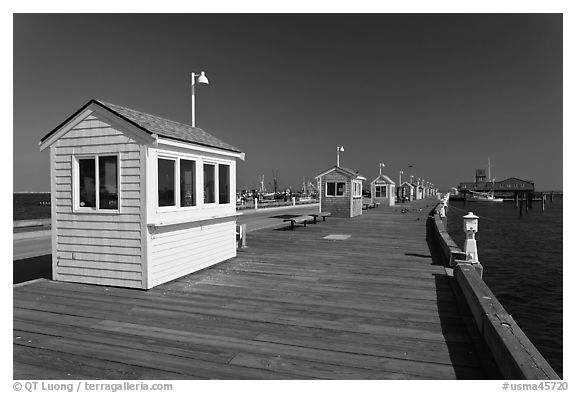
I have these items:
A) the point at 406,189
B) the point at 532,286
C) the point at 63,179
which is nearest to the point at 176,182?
the point at 63,179

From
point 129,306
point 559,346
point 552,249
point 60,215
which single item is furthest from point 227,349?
point 552,249

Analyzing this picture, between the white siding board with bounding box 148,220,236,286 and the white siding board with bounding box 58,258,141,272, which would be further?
the white siding board with bounding box 148,220,236,286

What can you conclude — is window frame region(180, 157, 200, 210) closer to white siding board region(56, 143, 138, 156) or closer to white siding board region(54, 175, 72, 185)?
white siding board region(56, 143, 138, 156)

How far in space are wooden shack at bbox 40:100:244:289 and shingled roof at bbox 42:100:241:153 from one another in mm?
30

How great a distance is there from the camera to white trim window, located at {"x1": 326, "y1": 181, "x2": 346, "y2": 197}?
24.2 metres

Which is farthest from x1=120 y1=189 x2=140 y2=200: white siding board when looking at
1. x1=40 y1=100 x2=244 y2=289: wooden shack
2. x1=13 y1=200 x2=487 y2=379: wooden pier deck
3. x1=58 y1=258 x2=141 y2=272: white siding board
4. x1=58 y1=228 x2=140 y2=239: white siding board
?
x1=13 y1=200 x2=487 y2=379: wooden pier deck

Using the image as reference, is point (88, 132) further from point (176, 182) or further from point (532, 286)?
point (532, 286)

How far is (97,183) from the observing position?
699 centimetres

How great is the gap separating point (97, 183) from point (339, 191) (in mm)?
18751

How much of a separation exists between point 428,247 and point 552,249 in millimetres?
15126

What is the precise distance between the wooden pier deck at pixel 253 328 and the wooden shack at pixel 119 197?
0.41 m

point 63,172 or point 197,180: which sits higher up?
point 63,172

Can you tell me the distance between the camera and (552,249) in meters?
21.4
